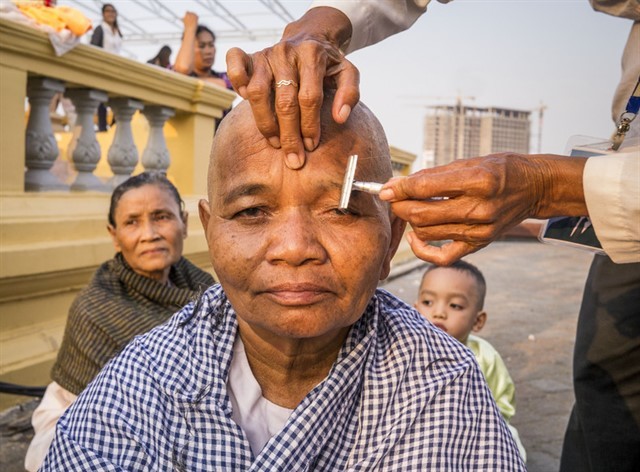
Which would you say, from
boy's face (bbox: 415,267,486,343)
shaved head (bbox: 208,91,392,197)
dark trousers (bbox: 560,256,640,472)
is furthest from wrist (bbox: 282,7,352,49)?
boy's face (bbox: 415,267,486,343)

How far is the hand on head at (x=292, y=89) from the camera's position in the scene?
153 cm

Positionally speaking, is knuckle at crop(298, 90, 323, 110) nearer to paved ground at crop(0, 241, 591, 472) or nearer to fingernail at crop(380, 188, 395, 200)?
fingernail at crop(380, 188, 395, 200)

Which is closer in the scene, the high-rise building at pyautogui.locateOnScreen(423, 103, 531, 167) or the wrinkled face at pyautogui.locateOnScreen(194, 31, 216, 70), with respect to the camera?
the wrinkled face at pyautogui.locateOnScreen(194, 31, 216, 70)

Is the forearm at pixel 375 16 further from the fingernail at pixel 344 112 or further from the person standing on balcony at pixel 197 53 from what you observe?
the person standing on balcony at pixel 197 53

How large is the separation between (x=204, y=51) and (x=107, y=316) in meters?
4.42

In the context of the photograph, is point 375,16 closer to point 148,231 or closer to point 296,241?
point 296,241

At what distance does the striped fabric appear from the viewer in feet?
10.0

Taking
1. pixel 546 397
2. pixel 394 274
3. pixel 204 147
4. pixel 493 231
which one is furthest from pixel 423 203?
pixel 394 274

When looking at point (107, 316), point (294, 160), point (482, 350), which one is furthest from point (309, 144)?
point (482, 350)

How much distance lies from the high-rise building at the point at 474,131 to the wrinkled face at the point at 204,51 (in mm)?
27982

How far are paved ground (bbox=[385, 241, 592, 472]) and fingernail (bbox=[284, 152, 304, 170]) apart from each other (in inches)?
111

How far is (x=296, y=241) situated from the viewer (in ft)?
5.13

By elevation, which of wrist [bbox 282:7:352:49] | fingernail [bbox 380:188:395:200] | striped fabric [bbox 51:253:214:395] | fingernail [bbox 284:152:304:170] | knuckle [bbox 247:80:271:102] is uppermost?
wrist [bbox 282:7:352:49]

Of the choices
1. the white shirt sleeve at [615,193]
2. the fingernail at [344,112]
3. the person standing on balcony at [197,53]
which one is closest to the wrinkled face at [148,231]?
the fingernail at [344,112]
